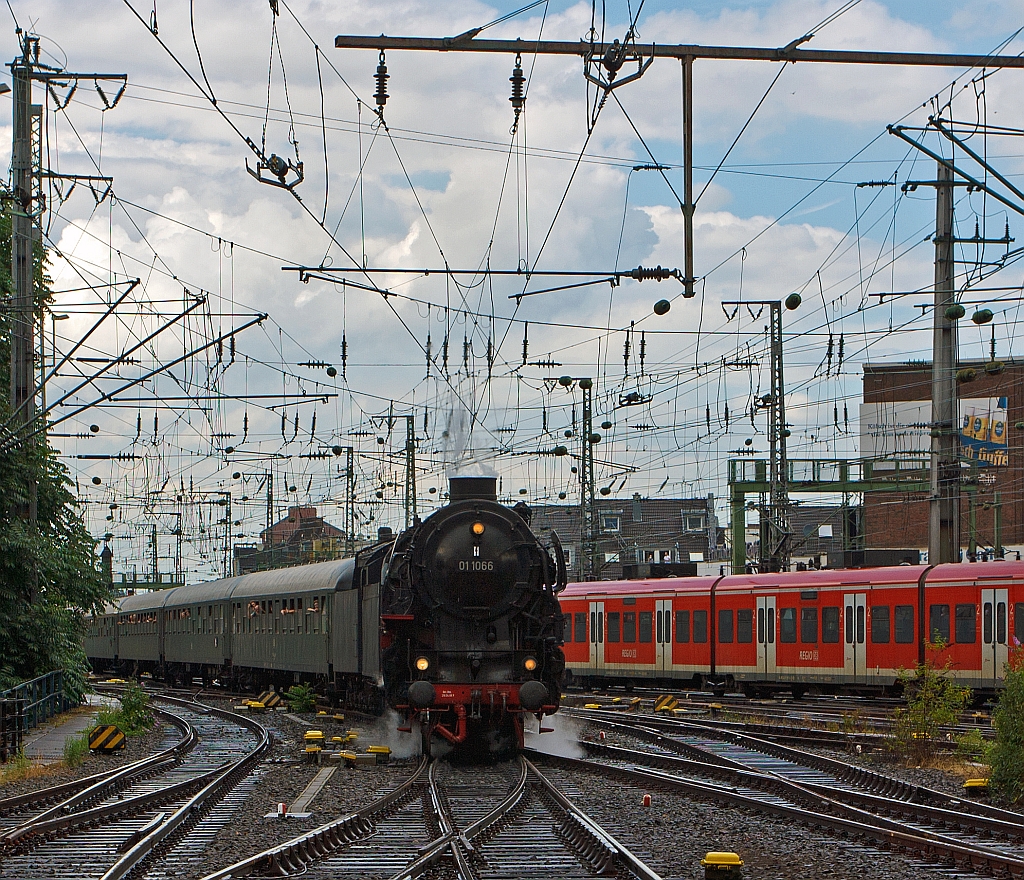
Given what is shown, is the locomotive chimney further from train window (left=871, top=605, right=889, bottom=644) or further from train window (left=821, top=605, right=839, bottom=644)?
train window (left=821, top=605, right=839, bottom=644)

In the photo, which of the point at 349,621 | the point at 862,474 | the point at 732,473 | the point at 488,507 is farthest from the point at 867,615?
the point at 862,474

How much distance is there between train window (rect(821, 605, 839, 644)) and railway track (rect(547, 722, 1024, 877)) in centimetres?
886

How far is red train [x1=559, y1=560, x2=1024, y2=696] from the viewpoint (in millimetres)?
26297

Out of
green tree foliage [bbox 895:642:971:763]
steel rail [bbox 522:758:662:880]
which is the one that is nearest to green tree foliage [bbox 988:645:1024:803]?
green tree foliage [bbox 895:642:971:763]

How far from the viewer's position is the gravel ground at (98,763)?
16250 mm

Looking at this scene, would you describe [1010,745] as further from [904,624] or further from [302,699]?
[302,699]

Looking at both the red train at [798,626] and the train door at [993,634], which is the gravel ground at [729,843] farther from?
the train door at [993,634]

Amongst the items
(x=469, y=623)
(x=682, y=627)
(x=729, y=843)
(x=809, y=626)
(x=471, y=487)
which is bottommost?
(x=682, y=627)

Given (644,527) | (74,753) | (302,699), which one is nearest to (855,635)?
(302,699)

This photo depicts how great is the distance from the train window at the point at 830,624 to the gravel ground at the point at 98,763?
1380cm

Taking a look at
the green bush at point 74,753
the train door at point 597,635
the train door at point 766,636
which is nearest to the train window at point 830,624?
the train door at point 766,636

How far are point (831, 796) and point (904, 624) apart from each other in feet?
47.1

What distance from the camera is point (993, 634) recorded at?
25.9 metres

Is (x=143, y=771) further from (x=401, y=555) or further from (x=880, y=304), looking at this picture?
(x=880, y=304)
